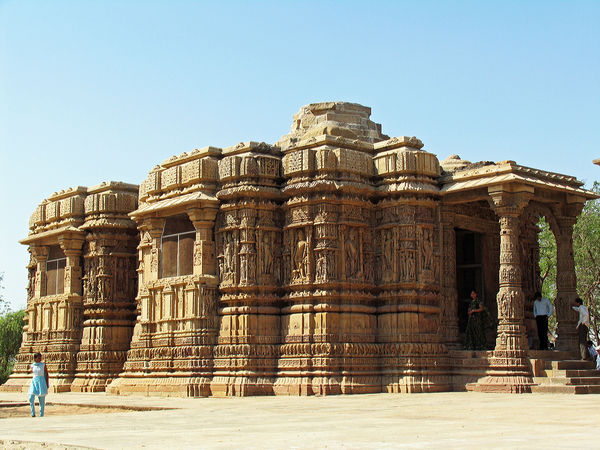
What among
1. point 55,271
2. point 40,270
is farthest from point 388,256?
point 40,270

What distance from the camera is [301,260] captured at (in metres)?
20.7

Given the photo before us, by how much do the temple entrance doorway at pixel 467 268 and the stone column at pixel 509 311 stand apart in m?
3.50

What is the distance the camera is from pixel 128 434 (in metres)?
11.0

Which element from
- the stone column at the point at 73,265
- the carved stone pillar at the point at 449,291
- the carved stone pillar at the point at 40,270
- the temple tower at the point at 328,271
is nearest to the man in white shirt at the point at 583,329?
the carved stone pillar at the point at 449,291

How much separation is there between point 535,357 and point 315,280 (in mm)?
5524

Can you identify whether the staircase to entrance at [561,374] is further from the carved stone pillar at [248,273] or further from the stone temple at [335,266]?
the carved stone pillar at [248,273]

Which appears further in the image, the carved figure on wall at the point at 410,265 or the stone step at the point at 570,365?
the carved figure on wall at the point at 410,265

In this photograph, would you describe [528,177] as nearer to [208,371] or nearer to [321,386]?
[321,386]

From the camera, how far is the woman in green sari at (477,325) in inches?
839

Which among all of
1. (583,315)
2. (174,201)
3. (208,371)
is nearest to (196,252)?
(174,201)

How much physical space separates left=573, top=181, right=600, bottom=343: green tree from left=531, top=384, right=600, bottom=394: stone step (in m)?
21.2

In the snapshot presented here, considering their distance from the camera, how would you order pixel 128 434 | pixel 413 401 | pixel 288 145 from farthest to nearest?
pixel 288 145 → pixel 413 401 → pixel 128 434

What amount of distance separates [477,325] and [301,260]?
484 cm

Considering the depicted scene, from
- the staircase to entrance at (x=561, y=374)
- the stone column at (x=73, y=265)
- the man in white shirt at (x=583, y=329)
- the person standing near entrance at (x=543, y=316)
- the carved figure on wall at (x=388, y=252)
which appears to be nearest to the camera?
the staircase to entrance at (x=561, y=374)
